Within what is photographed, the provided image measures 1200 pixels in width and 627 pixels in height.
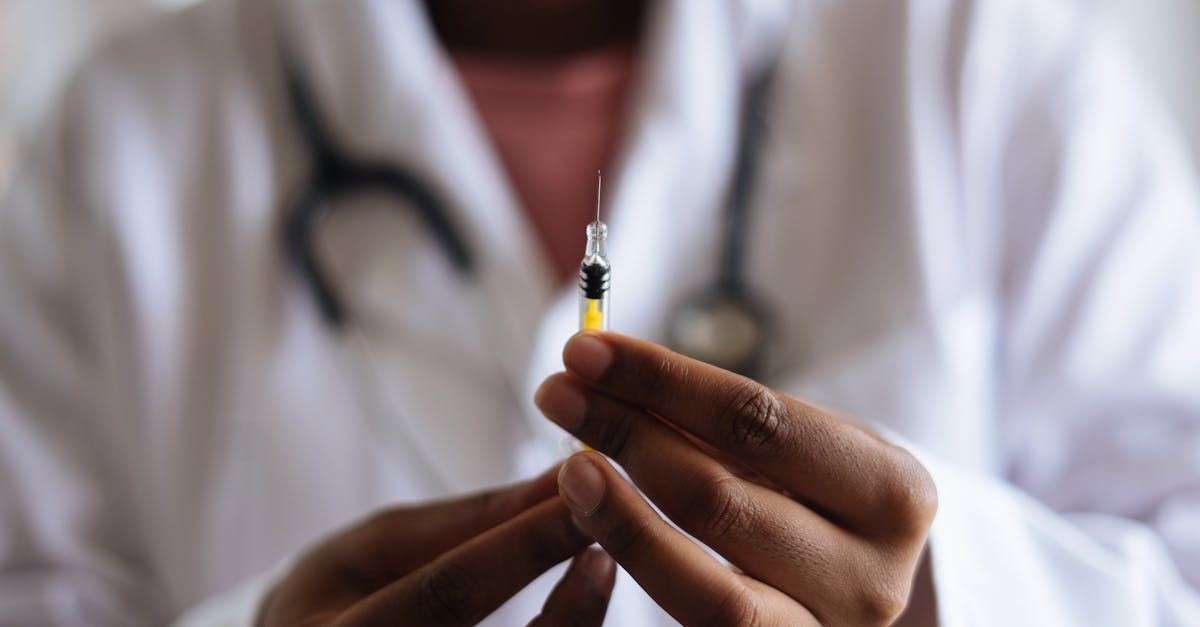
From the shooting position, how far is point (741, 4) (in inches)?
25.9

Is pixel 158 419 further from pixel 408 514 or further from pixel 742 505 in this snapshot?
pixel 742 505

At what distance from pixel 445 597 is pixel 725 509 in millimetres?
107

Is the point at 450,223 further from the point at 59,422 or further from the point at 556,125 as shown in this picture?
the point at 59,422

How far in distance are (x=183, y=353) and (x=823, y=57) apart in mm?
521

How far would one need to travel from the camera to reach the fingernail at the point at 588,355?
1.00 feet

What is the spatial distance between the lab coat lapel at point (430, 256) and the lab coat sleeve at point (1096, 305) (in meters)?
0.34

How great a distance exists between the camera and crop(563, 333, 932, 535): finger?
0.31 metres

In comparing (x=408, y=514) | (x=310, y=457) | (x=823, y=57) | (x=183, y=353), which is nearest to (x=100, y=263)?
(x=183, y=353)

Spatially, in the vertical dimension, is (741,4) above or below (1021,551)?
above

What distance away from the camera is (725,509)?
30 cm

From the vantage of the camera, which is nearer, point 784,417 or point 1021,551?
point 784,417

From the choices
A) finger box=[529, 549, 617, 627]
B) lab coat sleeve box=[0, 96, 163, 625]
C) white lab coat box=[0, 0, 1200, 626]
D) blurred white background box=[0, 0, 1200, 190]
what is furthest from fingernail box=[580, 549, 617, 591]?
blurred white background box=[0, 0, 1200, 190]

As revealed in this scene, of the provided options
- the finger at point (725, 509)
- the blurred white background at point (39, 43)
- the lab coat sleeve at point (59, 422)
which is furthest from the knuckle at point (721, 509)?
the blurred white background at point (39, 43)

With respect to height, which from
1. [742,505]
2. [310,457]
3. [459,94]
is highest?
[459,94]
